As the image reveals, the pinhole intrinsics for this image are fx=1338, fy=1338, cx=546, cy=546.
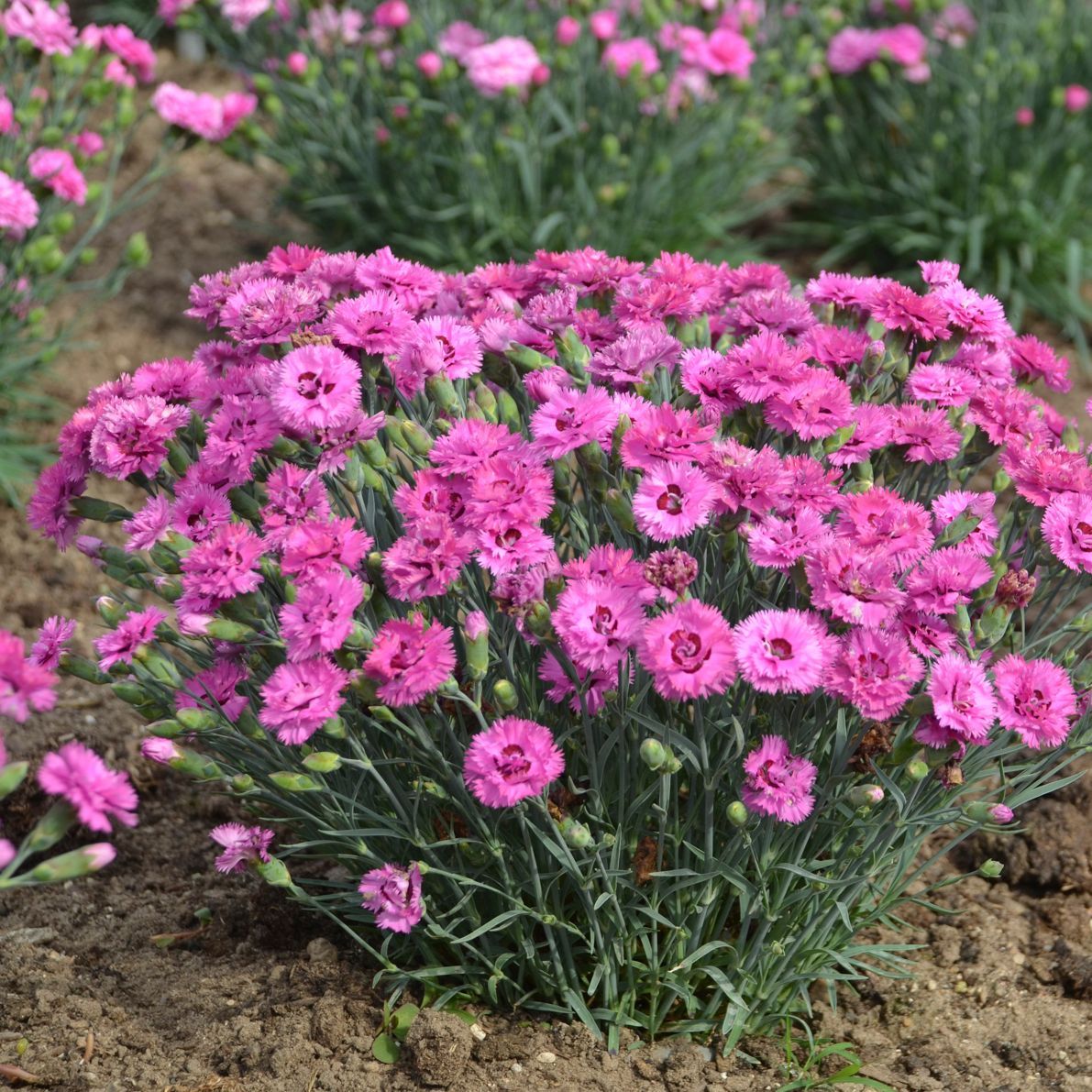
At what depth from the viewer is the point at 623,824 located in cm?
193

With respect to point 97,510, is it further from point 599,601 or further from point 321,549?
point 599,601

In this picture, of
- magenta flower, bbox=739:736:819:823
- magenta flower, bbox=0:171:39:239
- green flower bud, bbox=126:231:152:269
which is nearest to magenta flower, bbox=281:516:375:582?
magenta flower, bbox=739:736:819:823

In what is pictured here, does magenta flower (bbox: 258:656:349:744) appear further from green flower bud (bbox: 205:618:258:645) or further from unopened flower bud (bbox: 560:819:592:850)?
unopened flower bud (bbox: 560:819:592:850)

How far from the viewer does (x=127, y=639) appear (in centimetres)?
180

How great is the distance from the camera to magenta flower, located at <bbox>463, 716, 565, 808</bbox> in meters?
1.67

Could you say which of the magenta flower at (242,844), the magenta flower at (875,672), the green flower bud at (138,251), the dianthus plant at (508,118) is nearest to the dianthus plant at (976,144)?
the dianthus plant at (508,118)

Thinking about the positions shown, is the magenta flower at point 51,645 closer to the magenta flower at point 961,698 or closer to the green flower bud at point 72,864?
the green flower bud at point 72,864

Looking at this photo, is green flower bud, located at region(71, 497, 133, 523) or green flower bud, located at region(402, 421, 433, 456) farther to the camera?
green flower bud, located at region(71, 497, 133, 523)

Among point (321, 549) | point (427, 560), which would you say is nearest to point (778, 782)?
point (427, 560)

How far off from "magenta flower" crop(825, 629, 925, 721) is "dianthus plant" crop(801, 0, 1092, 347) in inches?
131

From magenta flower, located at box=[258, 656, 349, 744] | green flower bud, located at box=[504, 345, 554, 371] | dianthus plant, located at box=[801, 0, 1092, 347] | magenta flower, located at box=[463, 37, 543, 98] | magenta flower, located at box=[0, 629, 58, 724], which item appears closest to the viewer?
magenta flower, located at box=[0, 629, 58, 724]

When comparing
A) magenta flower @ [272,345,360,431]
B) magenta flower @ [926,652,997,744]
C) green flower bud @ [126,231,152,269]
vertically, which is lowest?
green flower bud @ [126,231,152,269]

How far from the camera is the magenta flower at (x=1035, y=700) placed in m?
1.72

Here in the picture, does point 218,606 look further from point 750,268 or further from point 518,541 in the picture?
point 750,268
